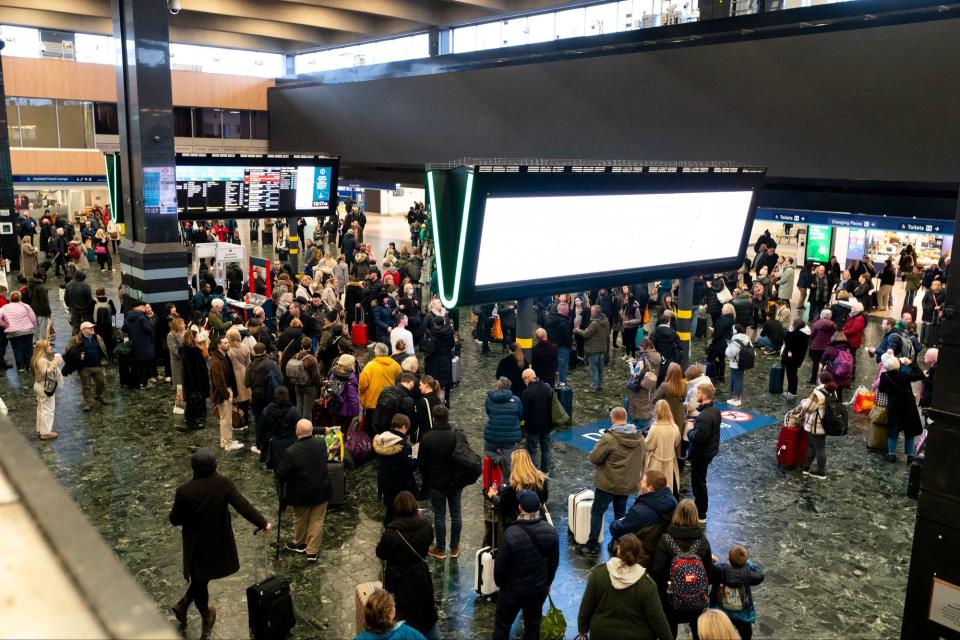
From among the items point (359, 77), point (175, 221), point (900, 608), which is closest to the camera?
point (900, 608)

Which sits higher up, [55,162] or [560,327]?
[55,162]

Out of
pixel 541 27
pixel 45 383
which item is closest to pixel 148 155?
pixel 45 383

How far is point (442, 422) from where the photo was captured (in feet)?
23.6

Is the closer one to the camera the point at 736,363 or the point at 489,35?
the point at 736,363

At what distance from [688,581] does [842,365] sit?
26.8 feet

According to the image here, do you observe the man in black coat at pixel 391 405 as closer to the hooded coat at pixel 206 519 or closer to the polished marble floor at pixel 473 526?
the polished marble floor at pixel 473 526

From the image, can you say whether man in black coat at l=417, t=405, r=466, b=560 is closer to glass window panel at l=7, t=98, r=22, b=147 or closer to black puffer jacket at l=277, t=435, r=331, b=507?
black puffer jacket at l=277, t=435, r=331, b=507

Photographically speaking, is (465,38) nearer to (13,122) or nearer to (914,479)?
(13,122)

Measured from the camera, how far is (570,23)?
28188 mm

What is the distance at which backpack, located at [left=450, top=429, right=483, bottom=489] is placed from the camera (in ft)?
23.5

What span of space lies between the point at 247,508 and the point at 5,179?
21.9m

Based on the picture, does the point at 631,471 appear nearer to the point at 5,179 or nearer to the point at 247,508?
the point at 247,508

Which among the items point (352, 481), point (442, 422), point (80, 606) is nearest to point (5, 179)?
point (352, 481)

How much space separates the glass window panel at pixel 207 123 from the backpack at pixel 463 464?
30183 millimetres
